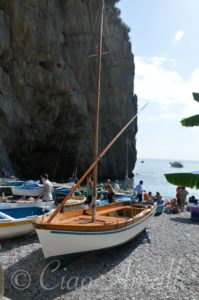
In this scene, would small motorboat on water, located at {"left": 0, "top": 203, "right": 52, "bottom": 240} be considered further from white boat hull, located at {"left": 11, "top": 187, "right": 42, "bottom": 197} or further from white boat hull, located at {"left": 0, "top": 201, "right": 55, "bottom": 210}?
white boat hull, located at {"left": 11, "top": 187, "right": 42, "bottom": 197}

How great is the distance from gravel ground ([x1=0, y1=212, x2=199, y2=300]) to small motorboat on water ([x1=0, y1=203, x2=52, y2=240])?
413mm

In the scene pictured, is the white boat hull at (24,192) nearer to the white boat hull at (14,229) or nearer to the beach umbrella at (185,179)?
the white boat hull at (14,229)

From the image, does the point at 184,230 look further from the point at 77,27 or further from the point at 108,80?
the point at 108,80

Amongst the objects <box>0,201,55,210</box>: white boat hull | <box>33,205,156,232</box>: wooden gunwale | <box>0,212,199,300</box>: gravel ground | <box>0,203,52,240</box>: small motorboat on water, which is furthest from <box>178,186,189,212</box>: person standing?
<box>0,203,52,240</box>: small motorboat on water

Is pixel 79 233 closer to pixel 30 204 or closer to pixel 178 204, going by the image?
pixel 30 204

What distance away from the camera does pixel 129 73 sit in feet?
210

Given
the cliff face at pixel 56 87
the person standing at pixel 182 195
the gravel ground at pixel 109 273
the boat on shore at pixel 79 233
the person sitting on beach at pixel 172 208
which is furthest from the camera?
the cliff face at pixel 56 87

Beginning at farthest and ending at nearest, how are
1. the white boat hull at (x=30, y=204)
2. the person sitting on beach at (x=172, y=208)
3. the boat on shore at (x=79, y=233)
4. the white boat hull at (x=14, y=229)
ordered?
the person sitting on beach at (x=172, y=208) → the white boat hull at (x=30, y=204) → the white boat hull at (x=14, y=229) → the boat on shore at (x=79, y=233)

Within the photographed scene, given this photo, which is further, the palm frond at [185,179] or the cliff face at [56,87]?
the cliff face at [56,87]

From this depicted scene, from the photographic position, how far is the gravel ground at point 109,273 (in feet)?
28.5

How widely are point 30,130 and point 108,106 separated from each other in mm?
17902

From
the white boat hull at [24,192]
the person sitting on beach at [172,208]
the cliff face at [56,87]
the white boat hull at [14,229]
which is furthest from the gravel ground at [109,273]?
the cliff face at [56,87]

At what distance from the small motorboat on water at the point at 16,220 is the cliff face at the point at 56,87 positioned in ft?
79.1

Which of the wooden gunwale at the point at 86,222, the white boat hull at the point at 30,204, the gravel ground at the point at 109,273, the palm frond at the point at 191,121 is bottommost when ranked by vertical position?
the gravel ground at the point at 109,273
